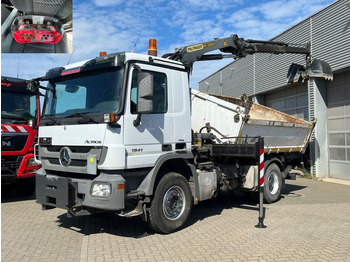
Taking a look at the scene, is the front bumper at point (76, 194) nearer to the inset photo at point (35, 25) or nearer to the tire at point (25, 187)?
the inset photo at point (35, 25)

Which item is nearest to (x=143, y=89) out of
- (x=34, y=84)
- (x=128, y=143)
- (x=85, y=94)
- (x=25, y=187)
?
(x=128, y=143)

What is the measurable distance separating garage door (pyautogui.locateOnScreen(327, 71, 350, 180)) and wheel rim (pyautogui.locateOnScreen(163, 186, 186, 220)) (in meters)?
8.58

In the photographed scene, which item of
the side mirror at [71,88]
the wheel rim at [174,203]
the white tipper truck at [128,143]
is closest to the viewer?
the white tipper truck at [128,143]

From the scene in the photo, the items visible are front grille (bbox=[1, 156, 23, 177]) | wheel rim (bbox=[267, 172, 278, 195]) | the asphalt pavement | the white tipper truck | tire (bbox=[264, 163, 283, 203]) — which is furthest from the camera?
wheel rim (bbox=[267, 172, 278, 195])

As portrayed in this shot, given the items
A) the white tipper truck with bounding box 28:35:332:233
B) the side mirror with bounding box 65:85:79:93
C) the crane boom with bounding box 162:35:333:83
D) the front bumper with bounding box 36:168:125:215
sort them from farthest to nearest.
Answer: the crane boom with bounding box 162:35:333:83, the side mirror with bounding box 65:85:79:93, the white tipper truck with bounding box 28:35:332:233, the front bumper with bounding box 36:168:125:215

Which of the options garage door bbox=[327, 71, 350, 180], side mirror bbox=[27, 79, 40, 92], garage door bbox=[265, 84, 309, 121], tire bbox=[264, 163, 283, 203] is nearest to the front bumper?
side mirror bbox=[27, 79, 40, 92]

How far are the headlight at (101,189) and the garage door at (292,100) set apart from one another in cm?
1097

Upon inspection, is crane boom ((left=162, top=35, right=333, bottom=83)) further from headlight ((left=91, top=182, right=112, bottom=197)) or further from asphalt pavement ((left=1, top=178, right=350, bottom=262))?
asphalt pavement ((left=1, top=178, right=350, bottom=262))

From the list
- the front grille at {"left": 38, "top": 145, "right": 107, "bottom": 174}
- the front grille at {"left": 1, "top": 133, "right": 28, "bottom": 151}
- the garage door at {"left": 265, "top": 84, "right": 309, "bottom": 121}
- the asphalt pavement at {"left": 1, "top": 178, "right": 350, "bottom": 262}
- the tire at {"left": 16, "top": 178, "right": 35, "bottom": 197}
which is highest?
the garage door at {"left": 265, "top": 84, "right": 309, "bottom": 121}

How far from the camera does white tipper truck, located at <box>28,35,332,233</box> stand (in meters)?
4.88

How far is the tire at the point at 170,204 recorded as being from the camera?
532 centimetres

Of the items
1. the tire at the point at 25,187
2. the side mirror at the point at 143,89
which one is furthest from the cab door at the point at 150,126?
the tire at the point at 25,187

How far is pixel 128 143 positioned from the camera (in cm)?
499

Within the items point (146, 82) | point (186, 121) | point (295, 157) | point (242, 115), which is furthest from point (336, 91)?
point (146, 82)
